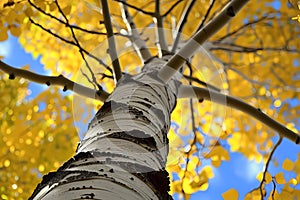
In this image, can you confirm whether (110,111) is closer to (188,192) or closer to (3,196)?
(188,192)

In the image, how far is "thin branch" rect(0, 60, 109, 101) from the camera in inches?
79.0

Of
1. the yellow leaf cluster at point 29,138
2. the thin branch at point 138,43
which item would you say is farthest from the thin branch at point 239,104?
the yellow leaf cluster at point 29,138

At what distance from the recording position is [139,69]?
14.0ft

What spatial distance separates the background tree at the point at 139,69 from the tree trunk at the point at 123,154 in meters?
0.49

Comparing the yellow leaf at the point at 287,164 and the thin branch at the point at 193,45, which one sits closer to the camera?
the thin branch at the point at 193,45

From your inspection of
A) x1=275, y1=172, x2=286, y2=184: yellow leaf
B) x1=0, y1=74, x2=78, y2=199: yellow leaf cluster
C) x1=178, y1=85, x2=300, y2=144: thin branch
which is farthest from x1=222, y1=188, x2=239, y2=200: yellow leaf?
x1=0, y1=74, x2=78, y2=199: yellow leaf cluster

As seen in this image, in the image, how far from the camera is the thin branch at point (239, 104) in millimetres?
2127

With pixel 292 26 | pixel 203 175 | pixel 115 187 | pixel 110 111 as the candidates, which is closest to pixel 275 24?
pixel 292 26

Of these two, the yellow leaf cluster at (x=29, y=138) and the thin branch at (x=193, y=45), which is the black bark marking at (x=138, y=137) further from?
the yellow leaf cluster at (x=29, y=138)

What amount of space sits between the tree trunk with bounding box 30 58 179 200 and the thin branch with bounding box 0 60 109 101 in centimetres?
36

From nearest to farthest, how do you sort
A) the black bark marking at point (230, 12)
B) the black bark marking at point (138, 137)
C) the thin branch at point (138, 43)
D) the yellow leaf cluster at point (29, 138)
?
the black bark marking at point (138, 137) < the black bark marking at point (230, 12) < the thin branch at point (138, 43) < the yellow leaf cluster at point (29, 138)

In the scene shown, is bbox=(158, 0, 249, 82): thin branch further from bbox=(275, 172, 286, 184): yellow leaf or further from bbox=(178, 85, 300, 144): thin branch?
bbox=(275, 172, 286, 184): yellow leaf

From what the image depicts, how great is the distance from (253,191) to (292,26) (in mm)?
3631

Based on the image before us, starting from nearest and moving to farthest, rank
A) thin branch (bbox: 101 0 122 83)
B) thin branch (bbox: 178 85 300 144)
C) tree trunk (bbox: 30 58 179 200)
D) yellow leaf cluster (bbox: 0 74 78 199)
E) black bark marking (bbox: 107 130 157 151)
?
tree trunk (bbox: 30 58 179 200)
black bark marking (bbox: 107 130 157 151)
thin branch (bbox: 101 0 122 83)
thin branch (bbox: 178 85 300 144)
yellow leaf cluster (bbox: 0 74 78 199)
